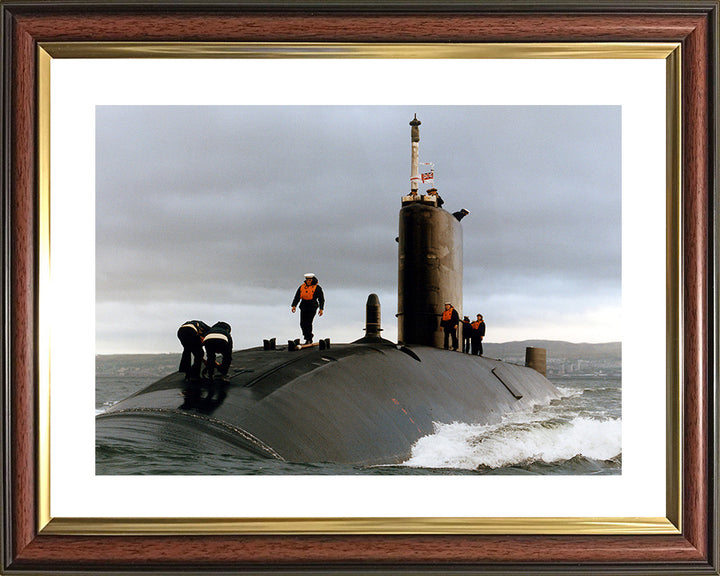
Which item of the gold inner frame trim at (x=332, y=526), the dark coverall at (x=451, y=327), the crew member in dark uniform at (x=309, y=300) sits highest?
the crew member in dark uniform at (x=309, y=300)

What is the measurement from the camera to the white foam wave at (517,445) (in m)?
3.09

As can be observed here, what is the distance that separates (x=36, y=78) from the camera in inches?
107

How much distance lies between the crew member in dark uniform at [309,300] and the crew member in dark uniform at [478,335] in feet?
5.72

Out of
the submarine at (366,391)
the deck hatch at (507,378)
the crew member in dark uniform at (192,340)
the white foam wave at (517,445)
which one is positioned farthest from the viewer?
the deck hatch at (507,378)

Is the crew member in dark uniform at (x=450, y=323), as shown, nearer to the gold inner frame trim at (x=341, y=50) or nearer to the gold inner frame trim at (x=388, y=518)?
the gold inner frame trim at (x=388, y=518)

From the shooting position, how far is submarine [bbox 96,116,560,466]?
3258 millimetres

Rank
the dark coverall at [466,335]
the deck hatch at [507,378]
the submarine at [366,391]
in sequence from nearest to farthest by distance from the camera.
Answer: the submarine at [366,391]
the dark coverall at [466,335]
the deck hatch at [507,378]

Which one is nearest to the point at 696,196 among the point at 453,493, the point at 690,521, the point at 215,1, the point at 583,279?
the point at 583,279

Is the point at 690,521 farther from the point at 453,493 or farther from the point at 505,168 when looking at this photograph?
the point at 505,168

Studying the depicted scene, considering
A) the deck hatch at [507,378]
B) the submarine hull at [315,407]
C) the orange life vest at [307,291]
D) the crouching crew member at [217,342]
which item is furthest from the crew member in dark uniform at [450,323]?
the crouching crew member at [217,342]

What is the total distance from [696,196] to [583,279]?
3.46 ft

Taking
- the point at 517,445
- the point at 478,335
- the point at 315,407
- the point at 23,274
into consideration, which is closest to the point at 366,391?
the point at 315,407

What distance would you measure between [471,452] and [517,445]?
408 mm

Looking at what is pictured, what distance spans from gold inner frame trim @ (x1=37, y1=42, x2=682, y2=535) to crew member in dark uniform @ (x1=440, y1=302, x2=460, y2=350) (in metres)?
3.42
